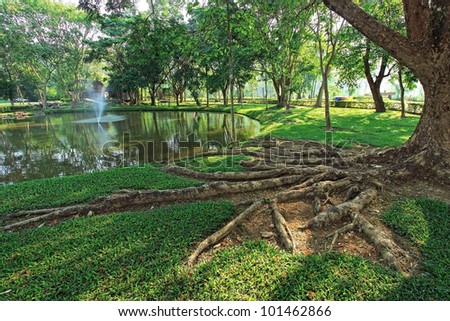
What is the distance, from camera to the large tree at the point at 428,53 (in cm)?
429

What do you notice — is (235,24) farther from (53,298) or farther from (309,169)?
(53,298)

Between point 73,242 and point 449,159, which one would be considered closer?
point 73,242

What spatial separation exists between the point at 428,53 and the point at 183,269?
17.9ft

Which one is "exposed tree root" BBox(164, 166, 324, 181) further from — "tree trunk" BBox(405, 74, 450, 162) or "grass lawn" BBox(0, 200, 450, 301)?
"tree trunk" BBox(405, 74, 450, 162)

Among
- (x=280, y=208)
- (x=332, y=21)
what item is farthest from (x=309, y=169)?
(x=332, y=21)

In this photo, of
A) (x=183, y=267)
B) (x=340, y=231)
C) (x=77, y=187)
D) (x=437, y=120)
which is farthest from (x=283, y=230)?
(x=77, y=187)

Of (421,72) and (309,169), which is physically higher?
(421,72)

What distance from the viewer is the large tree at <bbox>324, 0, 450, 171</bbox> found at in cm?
429

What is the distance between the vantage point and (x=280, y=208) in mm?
4012

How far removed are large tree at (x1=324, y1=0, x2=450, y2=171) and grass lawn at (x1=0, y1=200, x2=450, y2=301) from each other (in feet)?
5.39

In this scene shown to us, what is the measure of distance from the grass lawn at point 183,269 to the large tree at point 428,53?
1.64 m

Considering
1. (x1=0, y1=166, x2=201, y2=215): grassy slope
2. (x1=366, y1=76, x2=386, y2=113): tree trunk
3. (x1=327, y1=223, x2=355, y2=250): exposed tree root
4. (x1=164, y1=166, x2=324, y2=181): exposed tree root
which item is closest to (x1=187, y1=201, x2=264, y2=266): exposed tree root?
(x1=327, y1=223, x2=355, y2=250): exposed tree root
